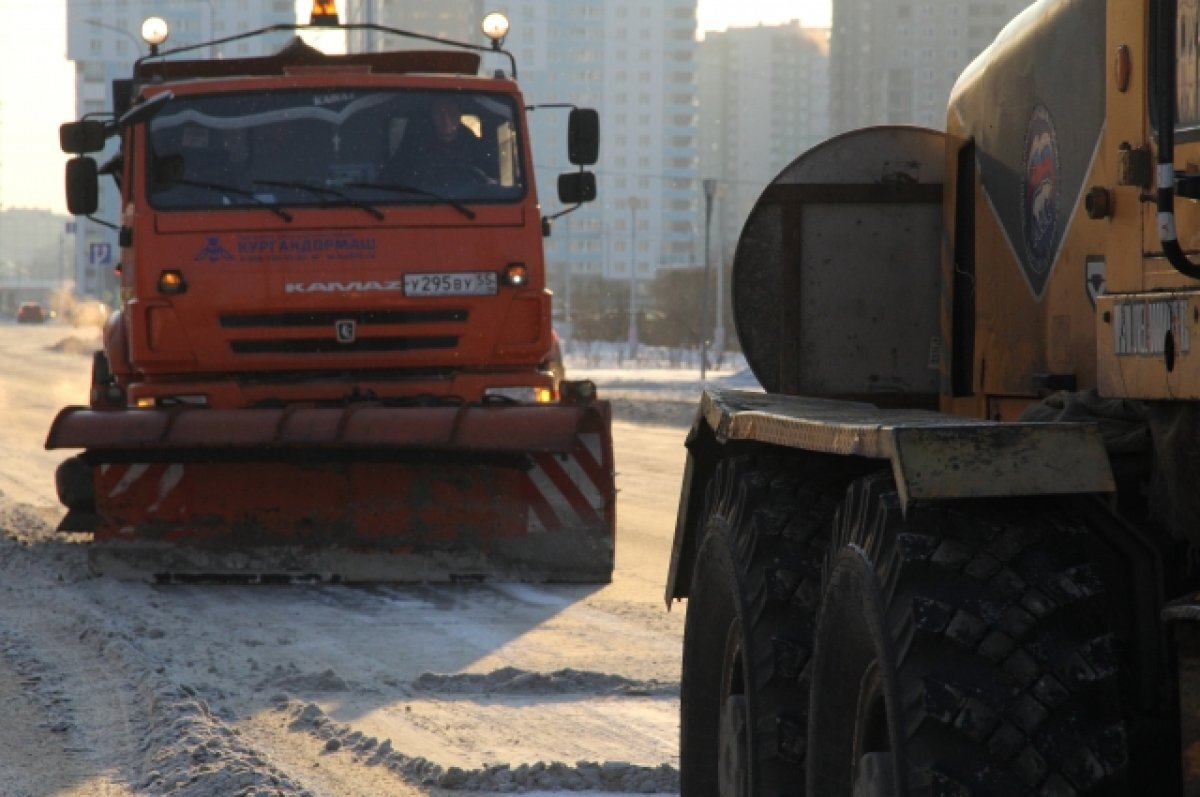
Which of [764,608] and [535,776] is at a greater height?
[764,608]

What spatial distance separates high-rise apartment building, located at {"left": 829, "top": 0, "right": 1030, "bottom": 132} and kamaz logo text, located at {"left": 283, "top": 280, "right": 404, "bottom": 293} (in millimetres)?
90449

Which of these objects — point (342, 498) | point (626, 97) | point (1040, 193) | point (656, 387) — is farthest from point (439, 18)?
point (1040, 193)

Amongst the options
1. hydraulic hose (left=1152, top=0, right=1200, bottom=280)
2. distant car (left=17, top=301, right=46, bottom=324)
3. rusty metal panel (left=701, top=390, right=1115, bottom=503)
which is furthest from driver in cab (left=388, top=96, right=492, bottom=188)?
distant car (left=17, top=301, right=46, bottom=324)

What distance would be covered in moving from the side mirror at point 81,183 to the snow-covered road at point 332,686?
202 centimetres

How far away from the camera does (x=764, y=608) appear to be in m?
3.99

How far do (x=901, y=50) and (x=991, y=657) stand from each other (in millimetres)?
103342

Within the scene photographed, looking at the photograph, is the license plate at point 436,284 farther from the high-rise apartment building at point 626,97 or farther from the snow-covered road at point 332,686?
the high-rise apartment building at point 626,97

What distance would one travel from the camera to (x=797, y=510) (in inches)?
160

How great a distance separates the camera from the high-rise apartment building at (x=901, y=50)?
101 meters

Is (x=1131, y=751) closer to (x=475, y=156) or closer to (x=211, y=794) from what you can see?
(x=211, y=794)

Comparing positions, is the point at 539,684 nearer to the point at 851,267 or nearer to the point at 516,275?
the point at 851,267

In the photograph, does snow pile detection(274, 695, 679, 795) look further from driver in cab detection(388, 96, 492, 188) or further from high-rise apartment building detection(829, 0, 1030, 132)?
high-rise apartment building detection(829, 0, 1030, 132)

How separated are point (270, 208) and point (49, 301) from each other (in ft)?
456

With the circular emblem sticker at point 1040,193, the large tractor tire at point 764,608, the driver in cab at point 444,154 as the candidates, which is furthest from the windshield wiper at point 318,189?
the circular emblem sticker at point 1040,193
